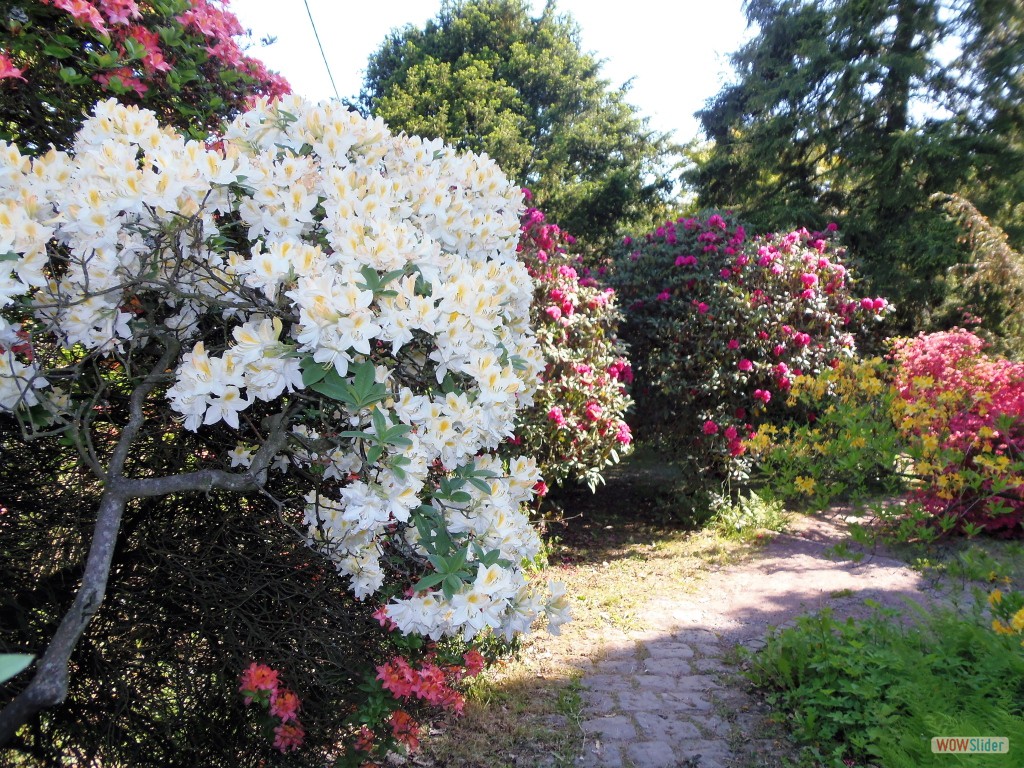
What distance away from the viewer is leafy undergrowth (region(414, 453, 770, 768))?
260 centimetres

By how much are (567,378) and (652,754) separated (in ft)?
8.53

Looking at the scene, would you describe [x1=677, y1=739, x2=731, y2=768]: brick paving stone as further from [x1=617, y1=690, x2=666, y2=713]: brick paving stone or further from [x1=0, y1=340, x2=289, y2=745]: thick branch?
[x1=0, y1=340, x2=289, y2=745]: thick branch

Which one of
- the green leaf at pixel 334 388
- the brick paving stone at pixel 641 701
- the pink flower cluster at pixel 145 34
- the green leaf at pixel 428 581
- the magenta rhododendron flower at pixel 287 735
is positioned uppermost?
the pink flower cluster at pixel 145 34

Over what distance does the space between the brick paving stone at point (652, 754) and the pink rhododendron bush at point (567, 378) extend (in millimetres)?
2138

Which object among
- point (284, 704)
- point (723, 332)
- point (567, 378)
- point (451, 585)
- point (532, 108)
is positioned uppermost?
point (532, 108)

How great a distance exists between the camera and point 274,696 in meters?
1.81

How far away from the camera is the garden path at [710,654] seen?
2.54 m

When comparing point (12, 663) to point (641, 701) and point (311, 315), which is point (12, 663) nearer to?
point (311, 315)

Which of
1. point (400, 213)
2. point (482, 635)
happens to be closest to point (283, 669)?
point (482, 635)

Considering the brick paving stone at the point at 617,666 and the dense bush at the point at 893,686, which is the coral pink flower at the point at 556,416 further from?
the dense bush at the point at 893,686

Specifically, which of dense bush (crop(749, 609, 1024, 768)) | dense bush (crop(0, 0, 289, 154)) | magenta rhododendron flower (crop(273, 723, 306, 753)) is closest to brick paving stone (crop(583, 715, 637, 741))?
dense bush (crop(749, 609, 1024, 768))

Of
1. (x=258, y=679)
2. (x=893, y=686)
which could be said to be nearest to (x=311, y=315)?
(x=258, y=679)

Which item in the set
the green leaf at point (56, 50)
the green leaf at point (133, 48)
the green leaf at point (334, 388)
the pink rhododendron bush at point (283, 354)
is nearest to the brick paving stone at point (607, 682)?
the pink rhododendron bush at point (283, 354)
